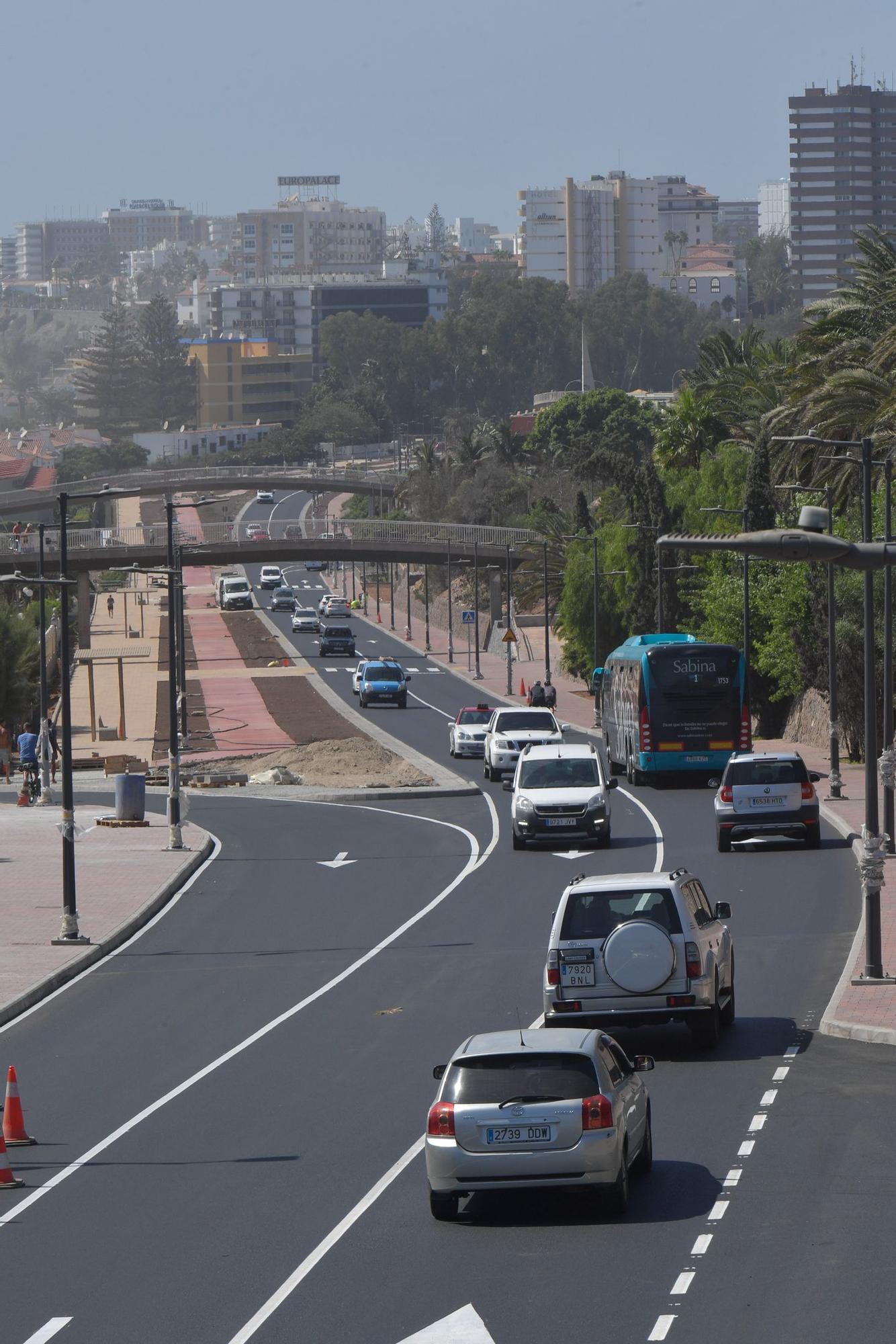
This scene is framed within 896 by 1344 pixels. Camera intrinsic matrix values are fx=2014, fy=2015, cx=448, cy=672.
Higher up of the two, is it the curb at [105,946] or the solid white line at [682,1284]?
the solid white line at [682,1284]

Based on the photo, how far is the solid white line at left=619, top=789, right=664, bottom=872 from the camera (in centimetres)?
3444

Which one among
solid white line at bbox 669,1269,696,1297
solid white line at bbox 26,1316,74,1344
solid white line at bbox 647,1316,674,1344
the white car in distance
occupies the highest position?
solid white line at bbox 647,1316,674,1344

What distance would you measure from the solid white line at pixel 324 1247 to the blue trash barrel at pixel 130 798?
29.5 m

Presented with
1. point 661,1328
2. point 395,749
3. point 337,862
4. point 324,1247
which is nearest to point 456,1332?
point 661,1328

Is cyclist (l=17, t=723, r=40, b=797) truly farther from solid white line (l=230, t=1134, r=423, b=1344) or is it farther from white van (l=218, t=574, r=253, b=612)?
white van (l=218, t=574, r=253, b=612)

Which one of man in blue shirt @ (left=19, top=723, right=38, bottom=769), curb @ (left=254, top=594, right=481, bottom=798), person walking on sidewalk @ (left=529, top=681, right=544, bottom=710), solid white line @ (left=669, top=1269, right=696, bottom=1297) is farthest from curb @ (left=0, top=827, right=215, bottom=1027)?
person walking on sidewalk @ (left=529, top=681, right=544, bottom=710)

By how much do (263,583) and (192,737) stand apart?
291 feet

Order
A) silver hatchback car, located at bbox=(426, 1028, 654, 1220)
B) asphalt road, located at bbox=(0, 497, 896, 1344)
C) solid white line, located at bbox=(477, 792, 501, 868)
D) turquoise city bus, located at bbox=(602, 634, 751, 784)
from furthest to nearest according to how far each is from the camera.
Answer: turquoise city bus, located at bbox=(602, 634, 751, 784)
solid white line, located at bbox=(477, 792, 501, 868)
silver hatchback car, located at bbox=(426, 1028, 654, 1220)
asphalt road, located at bbox=(0, 497, 896, 1344)

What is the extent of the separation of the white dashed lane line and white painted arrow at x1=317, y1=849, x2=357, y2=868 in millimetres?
18910

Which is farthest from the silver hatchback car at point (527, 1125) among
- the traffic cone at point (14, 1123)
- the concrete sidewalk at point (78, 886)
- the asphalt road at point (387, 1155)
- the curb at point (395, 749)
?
the curb at point (395, 749)

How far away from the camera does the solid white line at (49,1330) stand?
11.8 m

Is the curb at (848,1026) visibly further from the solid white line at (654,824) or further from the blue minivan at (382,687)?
the blue minivan at (382,687)

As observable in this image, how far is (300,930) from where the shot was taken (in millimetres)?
30922

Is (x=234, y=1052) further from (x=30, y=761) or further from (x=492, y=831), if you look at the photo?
(x=30, y=761)
